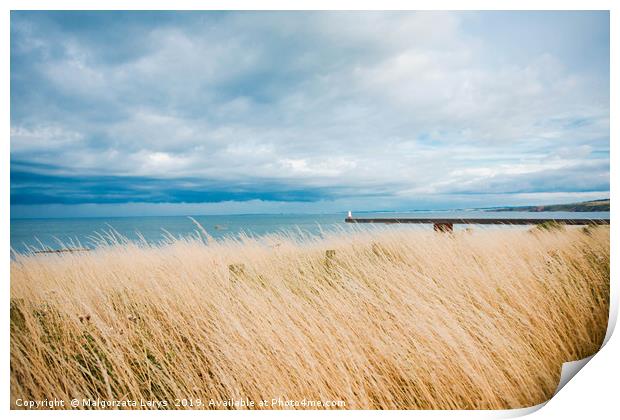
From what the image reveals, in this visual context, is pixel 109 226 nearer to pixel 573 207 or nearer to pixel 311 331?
pixel 311 331

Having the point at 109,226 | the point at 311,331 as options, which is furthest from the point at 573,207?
the point at 109,226

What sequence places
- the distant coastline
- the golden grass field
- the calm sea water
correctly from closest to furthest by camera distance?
the golden grass field → the calm sea water → the distant coastline

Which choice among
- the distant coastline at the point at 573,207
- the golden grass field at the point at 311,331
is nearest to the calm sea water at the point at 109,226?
the distant coastline at the point at 573,207

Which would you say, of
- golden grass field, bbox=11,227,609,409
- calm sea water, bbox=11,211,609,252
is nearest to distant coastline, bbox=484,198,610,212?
calm sea water, bbox=11,211,609,252

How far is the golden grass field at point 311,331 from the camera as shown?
6.52 feet

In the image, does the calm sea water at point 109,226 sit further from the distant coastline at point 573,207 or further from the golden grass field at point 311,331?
the golden grass field at point 311,331

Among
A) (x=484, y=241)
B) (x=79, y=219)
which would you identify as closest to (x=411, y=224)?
(x=484, y=241)

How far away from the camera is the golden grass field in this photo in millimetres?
1988

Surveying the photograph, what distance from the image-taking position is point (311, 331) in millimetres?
Answer: 2107

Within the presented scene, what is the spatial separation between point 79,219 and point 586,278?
4.42 m

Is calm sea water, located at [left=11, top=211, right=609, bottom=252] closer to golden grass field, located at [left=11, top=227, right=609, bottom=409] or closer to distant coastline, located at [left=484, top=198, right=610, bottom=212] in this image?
distant coastline, located at [left=484, top=198, right=610, bottom=212]
